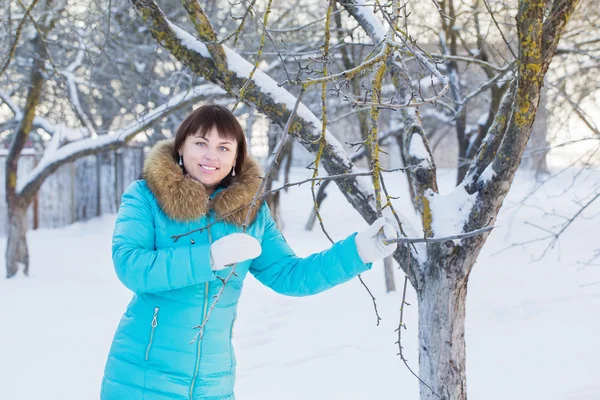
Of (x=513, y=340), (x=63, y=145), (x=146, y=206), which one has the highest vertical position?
(x=63, y=145)

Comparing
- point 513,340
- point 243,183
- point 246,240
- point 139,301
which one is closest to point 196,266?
point 246,240

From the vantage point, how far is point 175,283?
1.76 meters

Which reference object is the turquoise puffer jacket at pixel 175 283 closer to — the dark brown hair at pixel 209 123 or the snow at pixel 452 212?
the dark brown hair at pixel 209 123

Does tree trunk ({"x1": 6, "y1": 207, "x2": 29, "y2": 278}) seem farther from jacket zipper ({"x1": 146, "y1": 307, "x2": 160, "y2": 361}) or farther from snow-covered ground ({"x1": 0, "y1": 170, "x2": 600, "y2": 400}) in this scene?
jacket zipper ({"x1": 146, "y1": 307, "x2": 160, "y2": 361})

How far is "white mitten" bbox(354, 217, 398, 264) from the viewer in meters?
1.88

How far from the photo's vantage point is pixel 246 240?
1752mm

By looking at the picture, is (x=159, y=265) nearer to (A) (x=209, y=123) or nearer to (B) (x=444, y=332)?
(A) (x=209, y=123)

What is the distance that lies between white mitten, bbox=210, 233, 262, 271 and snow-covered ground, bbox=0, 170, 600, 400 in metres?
2.20

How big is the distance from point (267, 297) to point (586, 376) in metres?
3.84

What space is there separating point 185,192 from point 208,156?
0.18 m

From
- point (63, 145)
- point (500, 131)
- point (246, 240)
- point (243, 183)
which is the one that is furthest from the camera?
point (63, 145)

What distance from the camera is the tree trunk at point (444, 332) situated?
247 centimetres

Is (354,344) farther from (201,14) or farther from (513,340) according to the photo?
(201,14)

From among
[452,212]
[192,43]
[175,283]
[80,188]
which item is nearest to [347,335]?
[452,212]
